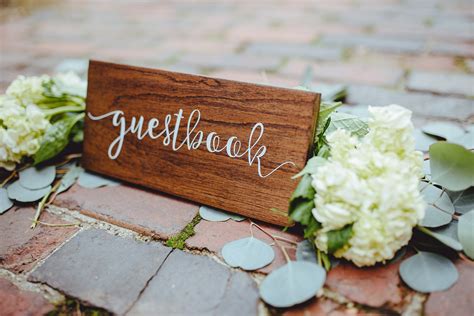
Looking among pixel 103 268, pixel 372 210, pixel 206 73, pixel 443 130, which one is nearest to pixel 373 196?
pixel 372 210

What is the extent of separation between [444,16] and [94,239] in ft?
7.70

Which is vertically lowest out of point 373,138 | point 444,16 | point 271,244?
point 271,244

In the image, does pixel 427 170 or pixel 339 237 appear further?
pixel 427 170

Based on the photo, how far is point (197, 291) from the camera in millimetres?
706

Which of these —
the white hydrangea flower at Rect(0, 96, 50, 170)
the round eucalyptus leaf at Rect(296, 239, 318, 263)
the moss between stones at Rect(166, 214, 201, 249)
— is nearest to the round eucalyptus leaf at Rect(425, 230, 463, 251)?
the round eucalyptus leaf at Rect(296, 239, 318, 263)

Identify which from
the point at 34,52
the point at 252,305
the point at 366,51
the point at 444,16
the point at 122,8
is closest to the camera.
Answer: the point at 252,305

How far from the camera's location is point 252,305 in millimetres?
675

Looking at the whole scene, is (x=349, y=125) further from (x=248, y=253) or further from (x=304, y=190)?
(x=248, y=253)

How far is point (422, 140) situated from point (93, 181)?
90 centimetres

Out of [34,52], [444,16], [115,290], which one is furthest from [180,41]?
[115,290]

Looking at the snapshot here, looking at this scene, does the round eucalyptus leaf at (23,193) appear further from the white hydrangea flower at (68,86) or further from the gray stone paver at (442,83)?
the gray stone paver at (442,83)

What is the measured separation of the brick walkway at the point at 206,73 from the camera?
69 centimetres

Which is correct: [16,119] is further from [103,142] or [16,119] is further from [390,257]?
[390,257]

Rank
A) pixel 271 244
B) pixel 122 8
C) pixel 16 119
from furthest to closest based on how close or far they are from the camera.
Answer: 1. pixel 122 8
2. pixel 16 119
3. pixel 271 244
